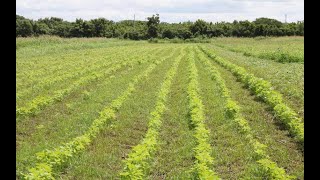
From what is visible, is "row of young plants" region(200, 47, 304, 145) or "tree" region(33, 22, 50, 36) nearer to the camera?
"row of young plants" region(200, 47, 304, 145)

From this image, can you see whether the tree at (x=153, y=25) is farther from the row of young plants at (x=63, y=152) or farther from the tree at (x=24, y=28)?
the row of young plants at (x=63, y=152)

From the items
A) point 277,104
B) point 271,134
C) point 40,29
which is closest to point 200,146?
point 271,134

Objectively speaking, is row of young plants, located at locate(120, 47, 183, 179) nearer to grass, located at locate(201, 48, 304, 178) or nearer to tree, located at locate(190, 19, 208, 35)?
grass, located at locate(201, 48, 304, 178)

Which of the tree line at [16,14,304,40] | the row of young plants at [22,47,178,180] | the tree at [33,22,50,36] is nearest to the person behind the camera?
the row of young plants at [22,47,178,180]

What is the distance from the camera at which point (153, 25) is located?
275 feet

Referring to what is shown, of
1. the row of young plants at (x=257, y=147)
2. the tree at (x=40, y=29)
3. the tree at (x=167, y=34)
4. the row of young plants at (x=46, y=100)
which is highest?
the tree at (x=40, y=29)

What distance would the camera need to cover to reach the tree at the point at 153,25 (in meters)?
83.8

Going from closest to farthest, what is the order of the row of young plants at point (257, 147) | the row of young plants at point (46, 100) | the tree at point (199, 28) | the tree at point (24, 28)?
1. the row of young plants at point (257, 147)
2. the row of young plants at point (46, 100)
3. the tree at point (24, 28)
4. the tree at point (199, 28)

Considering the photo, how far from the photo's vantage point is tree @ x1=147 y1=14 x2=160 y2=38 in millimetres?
83750

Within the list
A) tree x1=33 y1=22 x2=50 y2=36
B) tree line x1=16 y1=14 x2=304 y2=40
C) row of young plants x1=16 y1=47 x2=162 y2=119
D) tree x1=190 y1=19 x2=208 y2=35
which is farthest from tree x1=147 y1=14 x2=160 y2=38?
row of young plants x1=16 y1=47 x2=162 y2=119

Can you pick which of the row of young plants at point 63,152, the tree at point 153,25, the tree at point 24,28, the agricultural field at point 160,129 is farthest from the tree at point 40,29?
the row of young plants at point 63,152

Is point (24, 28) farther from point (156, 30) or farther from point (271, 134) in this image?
point (271, 134)

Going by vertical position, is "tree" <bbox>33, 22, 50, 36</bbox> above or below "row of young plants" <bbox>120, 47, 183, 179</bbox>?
above
